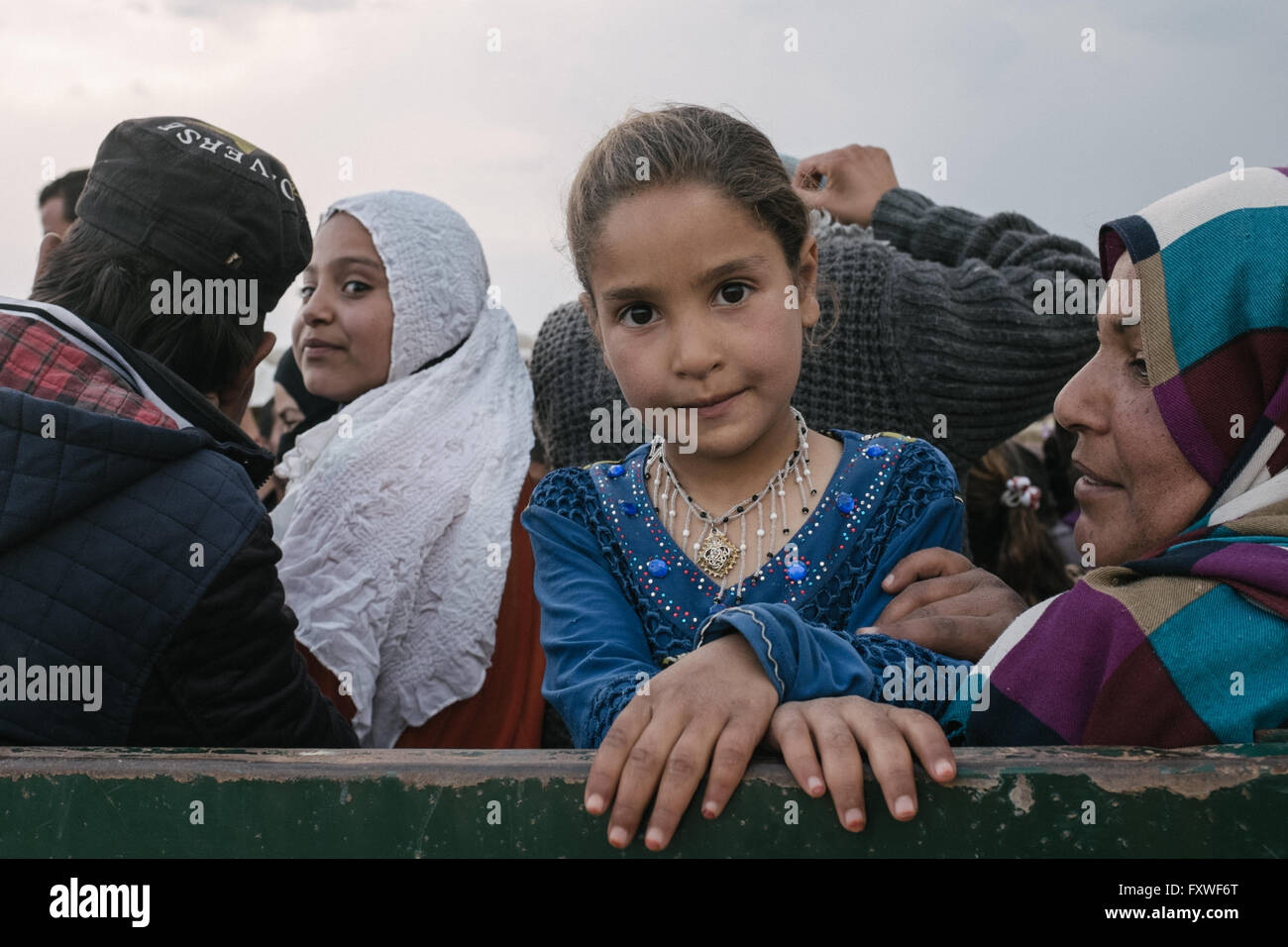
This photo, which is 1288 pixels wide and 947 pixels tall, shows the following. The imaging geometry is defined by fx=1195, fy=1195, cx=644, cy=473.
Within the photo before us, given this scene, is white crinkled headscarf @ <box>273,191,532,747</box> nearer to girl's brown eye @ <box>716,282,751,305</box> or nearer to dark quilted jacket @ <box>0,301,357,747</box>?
dark quilted jacket @ <box>0,301,357,747</box>

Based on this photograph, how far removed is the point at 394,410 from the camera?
128 inches

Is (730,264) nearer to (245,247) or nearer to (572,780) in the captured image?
(572,780)

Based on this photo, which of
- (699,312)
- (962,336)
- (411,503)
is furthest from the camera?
(411,503)

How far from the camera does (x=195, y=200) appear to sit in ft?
7.89

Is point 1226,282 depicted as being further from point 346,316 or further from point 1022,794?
point 346,316

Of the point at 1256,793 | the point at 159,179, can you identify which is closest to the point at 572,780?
the point at 1256,793

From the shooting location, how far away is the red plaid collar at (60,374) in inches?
70.9

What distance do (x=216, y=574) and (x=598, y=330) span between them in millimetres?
727

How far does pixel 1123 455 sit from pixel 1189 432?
98 millimetres

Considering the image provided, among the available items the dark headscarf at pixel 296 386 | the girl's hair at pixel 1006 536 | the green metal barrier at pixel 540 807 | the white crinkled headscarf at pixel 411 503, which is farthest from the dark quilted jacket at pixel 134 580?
the girl's hair at pixel 1006 536

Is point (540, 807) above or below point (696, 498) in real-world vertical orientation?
below

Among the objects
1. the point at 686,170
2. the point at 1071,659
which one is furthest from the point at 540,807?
the point at 686,170

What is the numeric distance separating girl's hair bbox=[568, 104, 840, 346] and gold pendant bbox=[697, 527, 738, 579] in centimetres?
48

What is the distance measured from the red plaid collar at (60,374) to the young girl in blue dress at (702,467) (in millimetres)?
644
